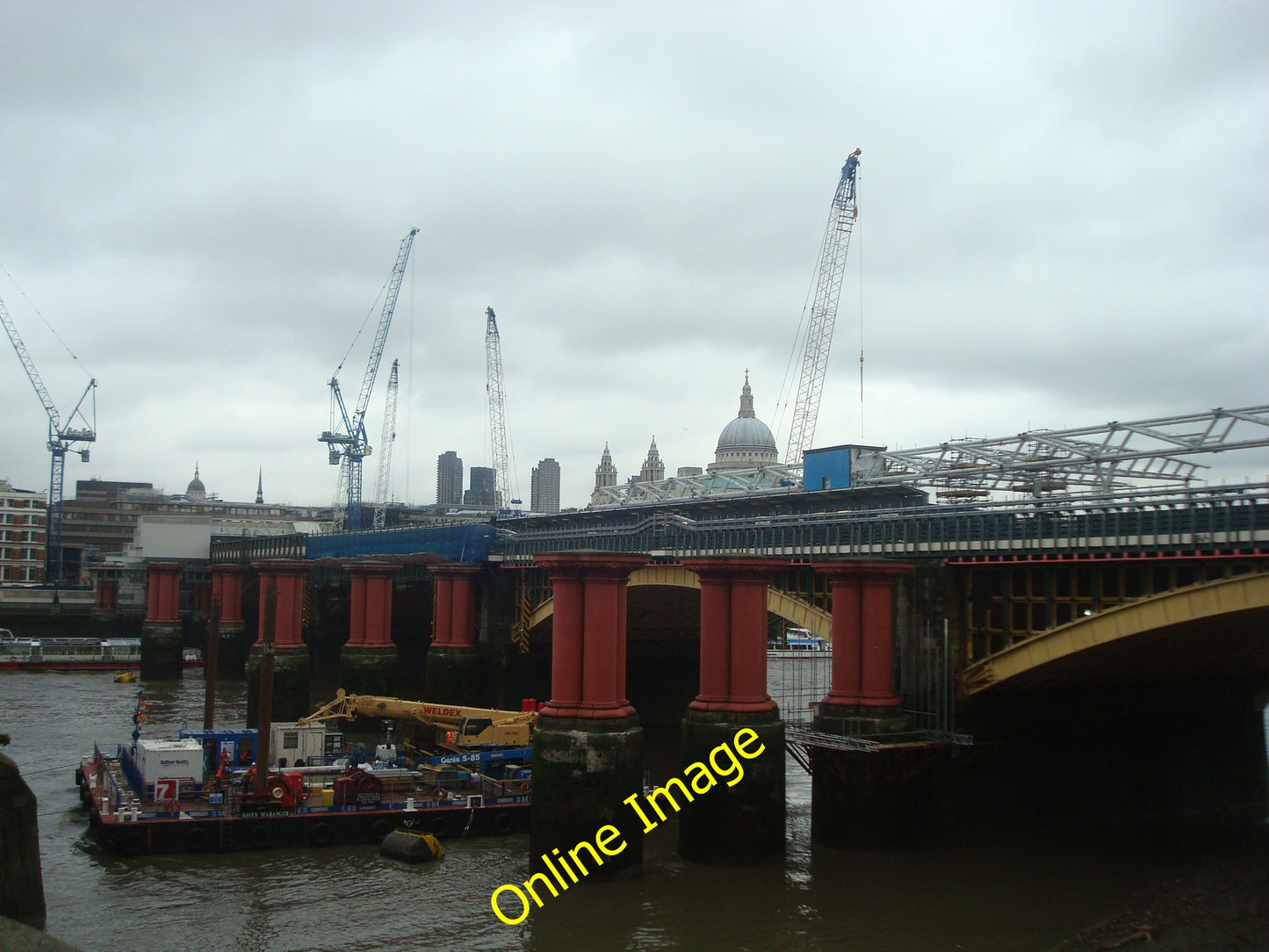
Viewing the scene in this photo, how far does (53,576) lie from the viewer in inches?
5438

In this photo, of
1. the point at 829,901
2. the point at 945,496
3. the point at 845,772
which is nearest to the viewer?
the point at 829,901

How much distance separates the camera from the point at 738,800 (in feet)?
112

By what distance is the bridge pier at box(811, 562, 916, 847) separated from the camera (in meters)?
35.7

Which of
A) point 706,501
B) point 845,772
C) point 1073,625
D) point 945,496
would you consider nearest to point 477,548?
point 706,501

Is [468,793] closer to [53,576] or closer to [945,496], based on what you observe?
[945,496]

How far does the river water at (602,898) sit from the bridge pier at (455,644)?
1074 inches

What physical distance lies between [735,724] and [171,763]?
1825 cm

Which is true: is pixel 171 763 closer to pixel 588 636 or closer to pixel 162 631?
pixel 588 636

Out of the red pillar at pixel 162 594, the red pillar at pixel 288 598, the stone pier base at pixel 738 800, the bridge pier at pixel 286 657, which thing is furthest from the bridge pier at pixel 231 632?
the stone pier base at pixel 738 800

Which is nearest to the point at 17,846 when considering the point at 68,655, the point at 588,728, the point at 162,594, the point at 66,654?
the point at 588,728

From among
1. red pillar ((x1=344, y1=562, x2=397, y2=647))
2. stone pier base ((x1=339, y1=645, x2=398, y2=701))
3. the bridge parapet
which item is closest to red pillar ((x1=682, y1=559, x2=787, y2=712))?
the bridge parapet

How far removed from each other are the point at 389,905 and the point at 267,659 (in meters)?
9.98

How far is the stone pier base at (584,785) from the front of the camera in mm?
32062

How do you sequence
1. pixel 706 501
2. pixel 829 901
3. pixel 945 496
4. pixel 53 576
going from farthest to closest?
pixel 53 576, pixel 706 501, pixel 945 496, pixel 829 901
